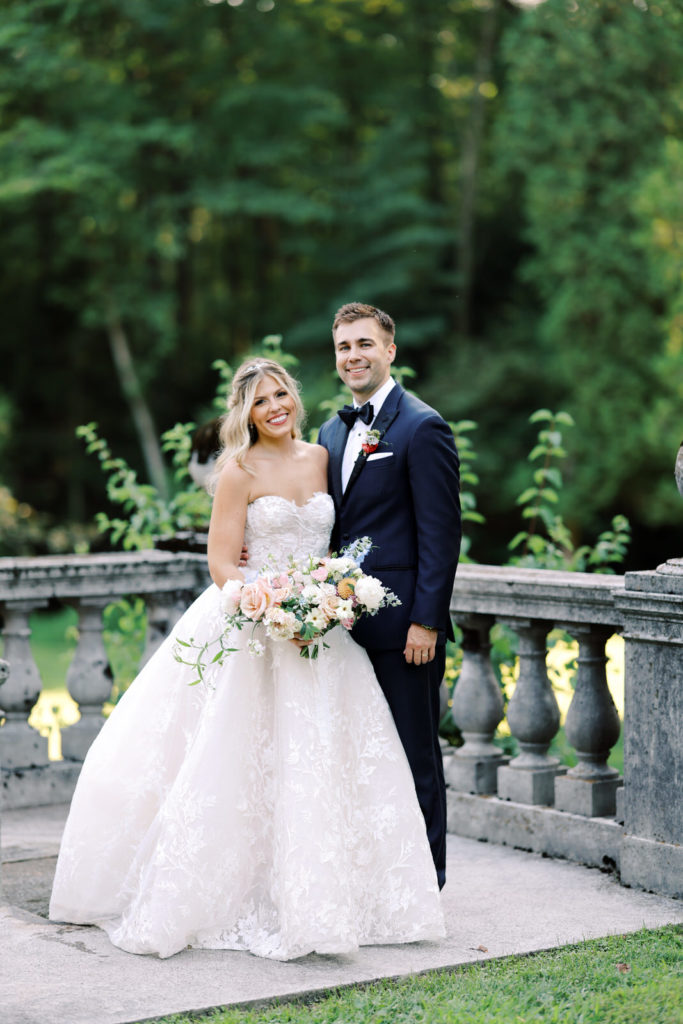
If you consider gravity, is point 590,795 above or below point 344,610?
below

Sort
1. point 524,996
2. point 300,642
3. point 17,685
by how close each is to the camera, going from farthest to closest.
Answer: point 17,685 → point 300,642 → point 524,996

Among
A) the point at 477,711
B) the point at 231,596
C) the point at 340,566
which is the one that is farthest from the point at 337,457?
the point at 477,711

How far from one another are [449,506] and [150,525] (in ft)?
11.0

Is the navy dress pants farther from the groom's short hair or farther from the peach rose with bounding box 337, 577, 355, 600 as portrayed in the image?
the groom's short hair

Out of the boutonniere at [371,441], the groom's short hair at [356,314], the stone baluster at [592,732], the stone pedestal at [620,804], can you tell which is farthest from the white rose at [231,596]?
the stone pedestal at [620,804]

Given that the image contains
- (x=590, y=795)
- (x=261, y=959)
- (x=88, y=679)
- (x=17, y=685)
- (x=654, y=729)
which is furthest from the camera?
(x=88, y=679)

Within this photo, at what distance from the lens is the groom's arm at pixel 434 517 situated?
4.46 m

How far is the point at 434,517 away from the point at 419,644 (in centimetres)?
42

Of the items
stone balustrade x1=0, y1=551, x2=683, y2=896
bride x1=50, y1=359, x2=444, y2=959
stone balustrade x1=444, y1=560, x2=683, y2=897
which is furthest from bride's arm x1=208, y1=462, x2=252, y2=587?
stone balustrade x1=444, y1=560, x2=683, y2=897

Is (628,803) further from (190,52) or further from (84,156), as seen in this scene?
(190,52)

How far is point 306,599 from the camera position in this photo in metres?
4.25

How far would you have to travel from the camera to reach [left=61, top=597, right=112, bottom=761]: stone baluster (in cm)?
636

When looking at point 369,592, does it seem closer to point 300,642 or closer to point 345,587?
point 345,587

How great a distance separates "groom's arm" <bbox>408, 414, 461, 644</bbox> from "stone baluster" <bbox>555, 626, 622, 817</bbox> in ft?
3.23
